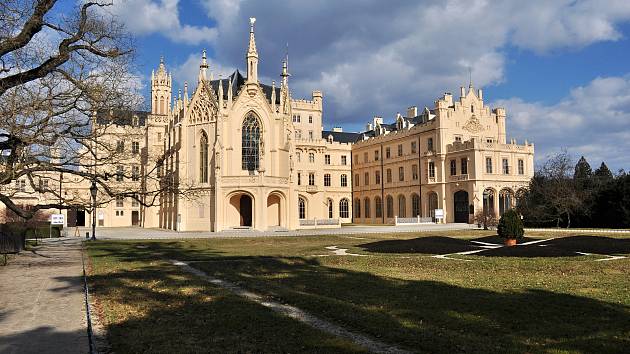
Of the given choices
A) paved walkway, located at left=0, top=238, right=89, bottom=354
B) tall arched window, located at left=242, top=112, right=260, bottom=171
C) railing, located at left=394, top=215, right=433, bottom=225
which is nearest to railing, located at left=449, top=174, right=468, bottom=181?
railing, located at left=394, top=215, right=433, bottom=225

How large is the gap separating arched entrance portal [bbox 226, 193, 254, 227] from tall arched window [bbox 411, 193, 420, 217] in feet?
74.8

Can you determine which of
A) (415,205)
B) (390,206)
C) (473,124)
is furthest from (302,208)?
(473,124)

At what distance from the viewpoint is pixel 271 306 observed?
10.8m

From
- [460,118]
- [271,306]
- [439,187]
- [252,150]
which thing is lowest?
[271,306]

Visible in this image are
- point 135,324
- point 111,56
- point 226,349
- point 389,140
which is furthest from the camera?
point 389,140

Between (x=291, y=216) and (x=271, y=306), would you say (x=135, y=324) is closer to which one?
(x=271, y=306)

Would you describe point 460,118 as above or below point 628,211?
above

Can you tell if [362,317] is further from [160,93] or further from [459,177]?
[160,93]

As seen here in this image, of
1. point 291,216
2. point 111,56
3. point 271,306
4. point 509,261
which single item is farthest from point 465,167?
point 271,306

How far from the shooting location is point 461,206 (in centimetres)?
5956

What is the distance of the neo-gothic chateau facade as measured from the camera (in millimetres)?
52750

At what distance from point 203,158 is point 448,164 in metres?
28.9

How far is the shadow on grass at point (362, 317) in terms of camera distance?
752cm

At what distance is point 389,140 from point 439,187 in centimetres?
1231
